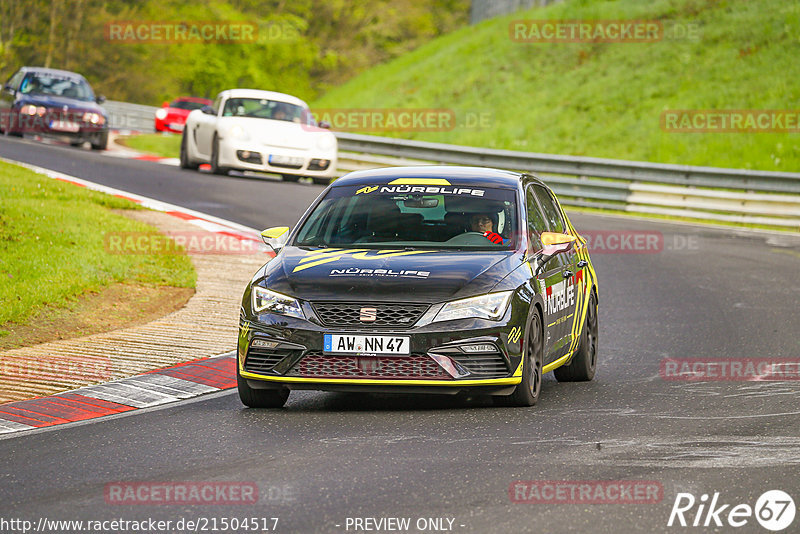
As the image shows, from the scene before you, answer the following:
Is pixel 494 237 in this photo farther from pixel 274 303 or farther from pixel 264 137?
pixel 264 137

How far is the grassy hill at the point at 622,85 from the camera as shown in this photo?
31.4 m

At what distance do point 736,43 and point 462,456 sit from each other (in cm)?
3067

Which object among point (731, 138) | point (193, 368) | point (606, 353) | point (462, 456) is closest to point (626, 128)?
point (731, 138)

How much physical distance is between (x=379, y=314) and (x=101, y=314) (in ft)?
16.0

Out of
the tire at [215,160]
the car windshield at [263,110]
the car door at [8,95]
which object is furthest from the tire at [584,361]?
the car door at [8,95]

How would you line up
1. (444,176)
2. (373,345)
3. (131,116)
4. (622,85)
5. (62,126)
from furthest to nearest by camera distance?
(131,116), (622,85), (62,126), (444,176), (373,345)

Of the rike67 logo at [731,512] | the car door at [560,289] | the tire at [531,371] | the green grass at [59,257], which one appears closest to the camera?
the rike67 logo at [731,512]

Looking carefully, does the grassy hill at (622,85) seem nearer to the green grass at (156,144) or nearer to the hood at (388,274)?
the green grass at (156,144)

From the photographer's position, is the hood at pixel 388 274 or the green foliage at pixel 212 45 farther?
the green foliage at pixel 212 45

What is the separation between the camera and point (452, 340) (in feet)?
25.7

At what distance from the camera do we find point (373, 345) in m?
7.79

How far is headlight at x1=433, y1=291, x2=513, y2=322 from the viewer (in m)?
7.89

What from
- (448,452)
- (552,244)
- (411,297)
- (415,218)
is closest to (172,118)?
(415,218)

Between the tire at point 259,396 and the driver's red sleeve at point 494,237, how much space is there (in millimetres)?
1718
